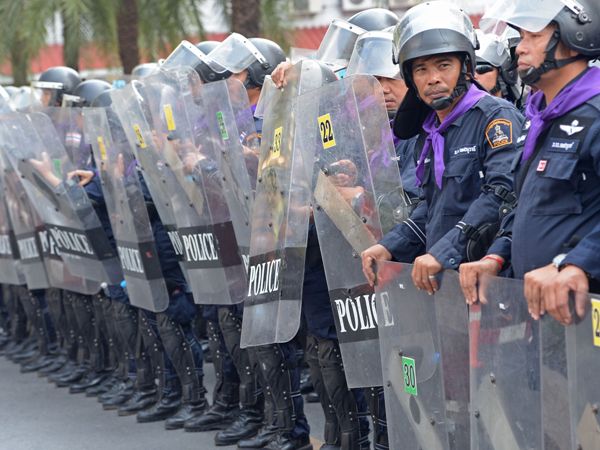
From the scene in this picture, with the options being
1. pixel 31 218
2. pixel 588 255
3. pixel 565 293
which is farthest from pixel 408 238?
pixel 31 218

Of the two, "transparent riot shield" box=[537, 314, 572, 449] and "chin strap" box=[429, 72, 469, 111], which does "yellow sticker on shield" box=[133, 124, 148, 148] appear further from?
"transparent riot shield" box=[537, 314, 572, 449]

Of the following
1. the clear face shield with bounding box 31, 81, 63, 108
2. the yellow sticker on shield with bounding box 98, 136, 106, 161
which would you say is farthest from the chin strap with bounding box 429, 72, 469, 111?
the clear face shield with bounding box 31, 81, 63, 108

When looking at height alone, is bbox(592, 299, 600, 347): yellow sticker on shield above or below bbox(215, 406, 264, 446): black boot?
above

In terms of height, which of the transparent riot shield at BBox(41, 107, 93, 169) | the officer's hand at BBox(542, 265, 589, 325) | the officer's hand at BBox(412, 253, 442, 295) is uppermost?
the transparent riot shield at BBox(41, 107, 93, 169)

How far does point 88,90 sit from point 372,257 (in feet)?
16.5

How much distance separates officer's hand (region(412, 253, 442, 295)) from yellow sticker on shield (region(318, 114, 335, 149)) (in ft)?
3.01

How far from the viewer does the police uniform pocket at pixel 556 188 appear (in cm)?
347

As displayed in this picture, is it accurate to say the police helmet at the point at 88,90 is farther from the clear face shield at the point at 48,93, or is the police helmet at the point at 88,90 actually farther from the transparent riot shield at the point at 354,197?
the transparent riot shield at the point at 354,197

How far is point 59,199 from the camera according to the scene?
7664mm

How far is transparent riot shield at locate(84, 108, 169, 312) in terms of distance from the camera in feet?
22.7

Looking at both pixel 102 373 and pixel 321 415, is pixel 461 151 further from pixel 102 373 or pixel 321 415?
pixel 102 373

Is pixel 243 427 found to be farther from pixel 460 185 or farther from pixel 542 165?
pixel 542 165

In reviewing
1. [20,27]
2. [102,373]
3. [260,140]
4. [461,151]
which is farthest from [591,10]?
[20,27]

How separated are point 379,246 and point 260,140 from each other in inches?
57.2
